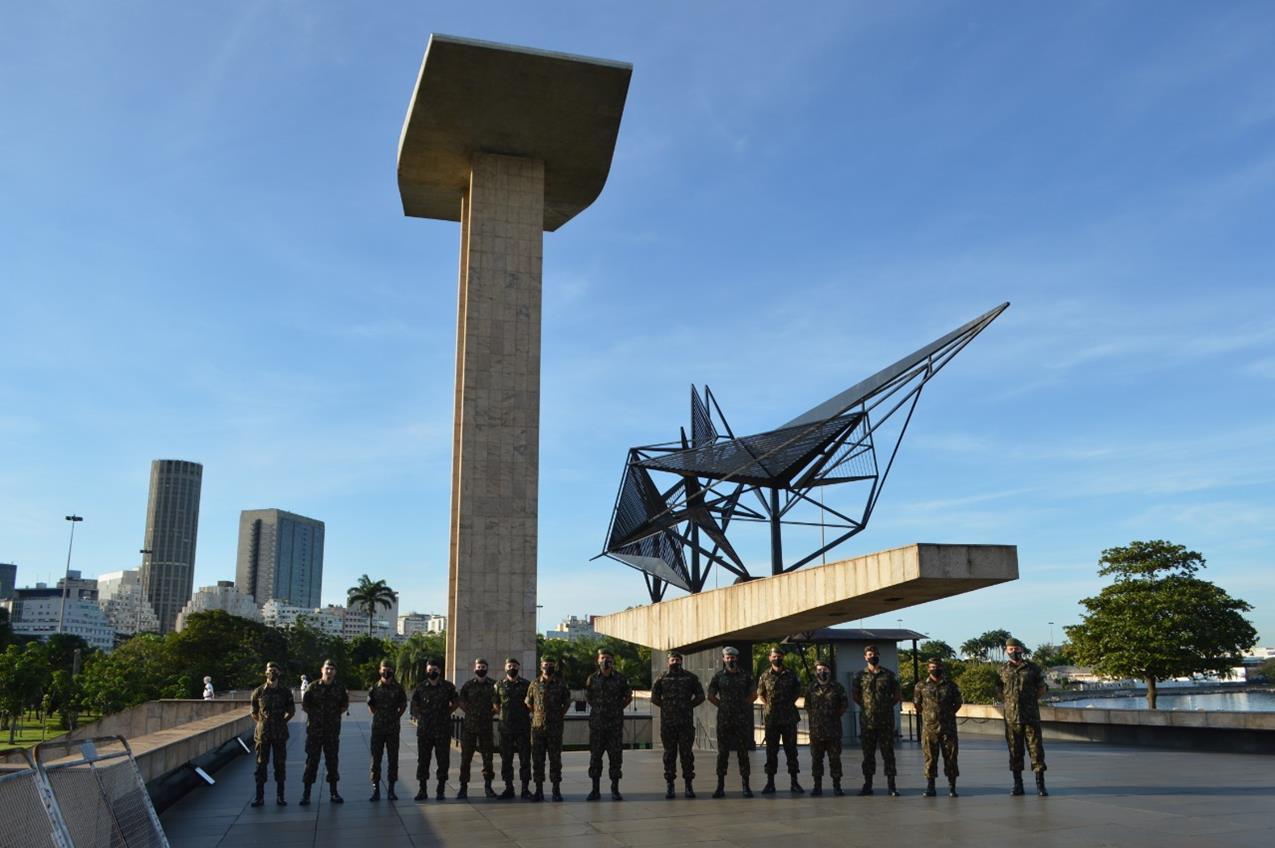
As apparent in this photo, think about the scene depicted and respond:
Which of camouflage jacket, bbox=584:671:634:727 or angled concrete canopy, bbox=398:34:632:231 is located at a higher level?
angled concrete canopy, bbox=398:34:632:231

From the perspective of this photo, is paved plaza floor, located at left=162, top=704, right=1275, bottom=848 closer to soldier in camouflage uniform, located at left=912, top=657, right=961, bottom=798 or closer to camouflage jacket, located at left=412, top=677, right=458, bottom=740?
soldier in camouflage uniform, located at left=912, top=657, right=961, bottom=798

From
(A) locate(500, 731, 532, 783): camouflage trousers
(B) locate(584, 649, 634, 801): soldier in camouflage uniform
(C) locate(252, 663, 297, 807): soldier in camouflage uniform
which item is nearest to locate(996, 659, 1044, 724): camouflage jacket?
(B) locate(584, 649, 634, 801): soldier in camouflage uniform

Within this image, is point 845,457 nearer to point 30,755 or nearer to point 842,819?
point 842,819

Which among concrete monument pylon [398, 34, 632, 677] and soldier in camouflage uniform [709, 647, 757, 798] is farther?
concrete monument pylon [398, 34, 632, 677]

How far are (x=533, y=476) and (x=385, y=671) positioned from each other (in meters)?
13.5

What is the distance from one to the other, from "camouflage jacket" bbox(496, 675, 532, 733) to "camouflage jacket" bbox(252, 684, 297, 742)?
245 centimetres

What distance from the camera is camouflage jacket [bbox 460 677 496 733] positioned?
12.1m

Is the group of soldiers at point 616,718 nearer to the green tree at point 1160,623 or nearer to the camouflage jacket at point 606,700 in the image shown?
the camouflage jacket at point 606,700

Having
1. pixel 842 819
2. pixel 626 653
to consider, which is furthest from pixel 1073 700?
pixel 842 819

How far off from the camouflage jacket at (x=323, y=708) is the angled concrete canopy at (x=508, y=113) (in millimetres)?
17773

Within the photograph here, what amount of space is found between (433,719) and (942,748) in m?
6.14

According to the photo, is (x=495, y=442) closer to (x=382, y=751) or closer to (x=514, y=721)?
(x=514, y=721)

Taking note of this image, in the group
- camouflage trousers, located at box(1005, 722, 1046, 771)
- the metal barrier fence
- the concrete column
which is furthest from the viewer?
the concrete column

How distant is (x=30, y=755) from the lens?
5387 millimetres
